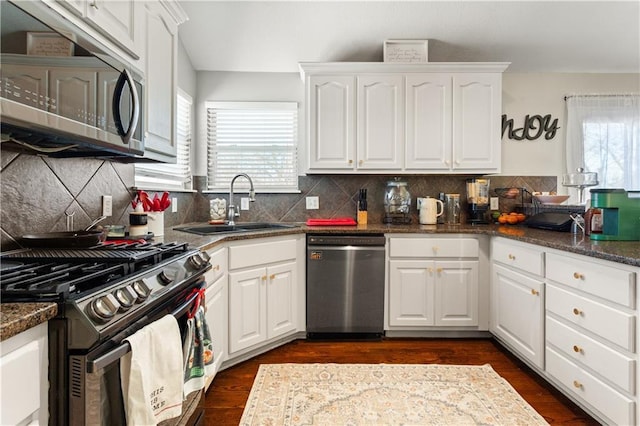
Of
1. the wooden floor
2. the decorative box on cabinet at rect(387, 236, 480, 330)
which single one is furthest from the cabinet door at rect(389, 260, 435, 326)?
the wooden floor

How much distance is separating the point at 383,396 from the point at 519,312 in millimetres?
1067

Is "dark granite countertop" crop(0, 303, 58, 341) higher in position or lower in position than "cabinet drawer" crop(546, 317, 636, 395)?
higher

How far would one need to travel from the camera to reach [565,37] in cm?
300

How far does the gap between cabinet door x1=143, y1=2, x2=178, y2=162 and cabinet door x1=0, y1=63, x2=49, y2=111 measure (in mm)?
728

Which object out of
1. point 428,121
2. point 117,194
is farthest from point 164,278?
point 428,121

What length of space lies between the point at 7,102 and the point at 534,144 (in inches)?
148

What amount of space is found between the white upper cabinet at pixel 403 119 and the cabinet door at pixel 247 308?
3.61 ft

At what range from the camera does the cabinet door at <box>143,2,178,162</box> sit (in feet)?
6.08

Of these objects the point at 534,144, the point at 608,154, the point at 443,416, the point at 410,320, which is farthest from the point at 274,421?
the point at 608,154

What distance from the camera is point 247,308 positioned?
240cm

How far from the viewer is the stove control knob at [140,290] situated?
3.34 feet

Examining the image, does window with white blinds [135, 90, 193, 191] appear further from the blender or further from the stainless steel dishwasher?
the blender

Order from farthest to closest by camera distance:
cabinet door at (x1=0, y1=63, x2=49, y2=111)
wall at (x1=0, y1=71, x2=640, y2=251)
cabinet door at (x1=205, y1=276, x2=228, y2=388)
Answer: wall at (x1=0, y1=71, x2=640, y2=251) < cabinet door at (x1=205, y1=276, x2=228, y2=388) < cabinet door at (x1=0, y1=63, x2=49, y2=111)

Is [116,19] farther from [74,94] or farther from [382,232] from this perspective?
[382,232]
